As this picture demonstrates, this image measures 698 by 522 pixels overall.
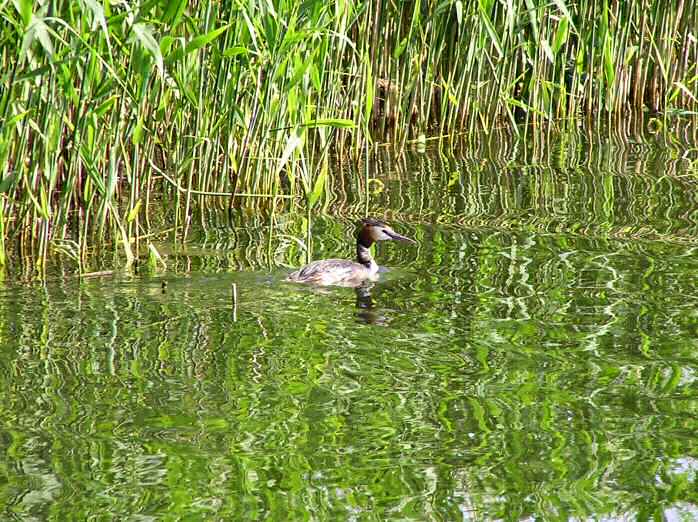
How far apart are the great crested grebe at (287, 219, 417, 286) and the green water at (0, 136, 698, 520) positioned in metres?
0.11

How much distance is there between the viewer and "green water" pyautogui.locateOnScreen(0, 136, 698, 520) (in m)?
3.88

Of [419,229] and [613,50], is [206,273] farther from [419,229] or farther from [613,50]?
[613,50]

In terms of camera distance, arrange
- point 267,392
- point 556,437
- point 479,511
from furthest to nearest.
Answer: point 267,392 < point 556,437 < point 479,511

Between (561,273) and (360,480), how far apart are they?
2.84m

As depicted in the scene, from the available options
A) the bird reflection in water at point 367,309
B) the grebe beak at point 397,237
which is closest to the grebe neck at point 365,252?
the grebe beak at point 397,237

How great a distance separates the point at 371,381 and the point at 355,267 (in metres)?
1.92

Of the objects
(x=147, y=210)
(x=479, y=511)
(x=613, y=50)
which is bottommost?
(x=479, y=511)

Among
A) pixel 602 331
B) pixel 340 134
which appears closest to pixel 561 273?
pixel 602 331

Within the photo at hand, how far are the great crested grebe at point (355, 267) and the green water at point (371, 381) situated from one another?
0.35ft

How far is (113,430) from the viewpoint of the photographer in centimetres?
434

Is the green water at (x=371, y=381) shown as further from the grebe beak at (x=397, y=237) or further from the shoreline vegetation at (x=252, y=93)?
the shoreline vegetation at (x=252, y=93)

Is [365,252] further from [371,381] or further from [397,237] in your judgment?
[371,381]

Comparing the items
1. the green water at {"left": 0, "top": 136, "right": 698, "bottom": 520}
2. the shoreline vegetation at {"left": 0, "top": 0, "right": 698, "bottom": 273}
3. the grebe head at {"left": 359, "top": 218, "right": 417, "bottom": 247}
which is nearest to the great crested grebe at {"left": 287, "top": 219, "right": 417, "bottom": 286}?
the grebe head at {"left": 359, "top": 218, "right": 417, "bottom": 247}

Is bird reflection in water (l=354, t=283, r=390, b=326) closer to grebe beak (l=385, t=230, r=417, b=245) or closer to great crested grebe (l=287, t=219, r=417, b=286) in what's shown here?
great crested grebe (l=287, t=219, r=417, b=286)
